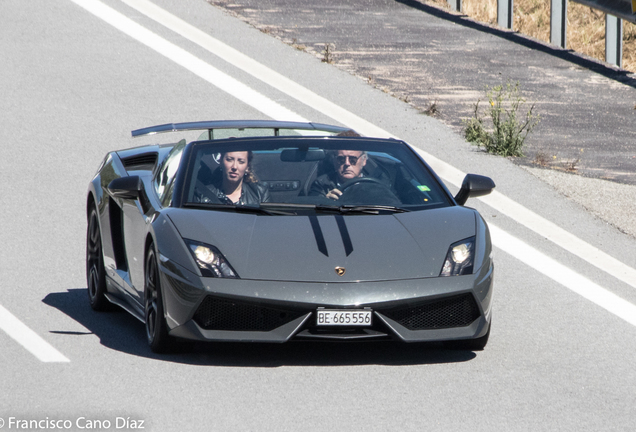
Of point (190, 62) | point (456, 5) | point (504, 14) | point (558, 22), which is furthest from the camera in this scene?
point (456, 5)

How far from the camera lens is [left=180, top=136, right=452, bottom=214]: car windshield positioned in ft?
25.0

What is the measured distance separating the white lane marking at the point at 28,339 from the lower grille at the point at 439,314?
189 centimetres

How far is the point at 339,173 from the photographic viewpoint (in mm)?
7926

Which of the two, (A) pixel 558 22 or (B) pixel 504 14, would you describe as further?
(B) pixel 504 14

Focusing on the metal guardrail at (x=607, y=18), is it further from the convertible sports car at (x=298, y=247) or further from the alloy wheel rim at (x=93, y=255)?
the alloy wheel rim at (x=93, y=255)

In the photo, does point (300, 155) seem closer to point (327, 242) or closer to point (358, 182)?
point (358, 182)

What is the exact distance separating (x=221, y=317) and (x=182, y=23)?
12990 millimetres

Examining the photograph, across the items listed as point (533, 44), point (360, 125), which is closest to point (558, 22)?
point (533, 44)

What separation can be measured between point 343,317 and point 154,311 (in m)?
1.20

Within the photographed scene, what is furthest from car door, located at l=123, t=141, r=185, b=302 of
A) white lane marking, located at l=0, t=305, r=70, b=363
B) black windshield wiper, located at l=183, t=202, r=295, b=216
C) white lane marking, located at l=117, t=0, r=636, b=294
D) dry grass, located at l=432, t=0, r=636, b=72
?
dry grass, located at l=432, t=0, r=636, b=72

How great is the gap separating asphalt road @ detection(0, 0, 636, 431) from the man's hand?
975 mm

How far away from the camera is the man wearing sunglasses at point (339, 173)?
7773 mm

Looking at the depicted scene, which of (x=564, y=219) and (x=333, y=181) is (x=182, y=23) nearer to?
(x=564, y=219)

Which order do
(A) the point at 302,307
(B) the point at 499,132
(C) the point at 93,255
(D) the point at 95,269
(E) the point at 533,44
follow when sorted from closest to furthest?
(A) the point at 302,307, (D) the point at 95,269, (C) the point at 93,255, (B) the point at 499,132, (E) the point at 533,44
